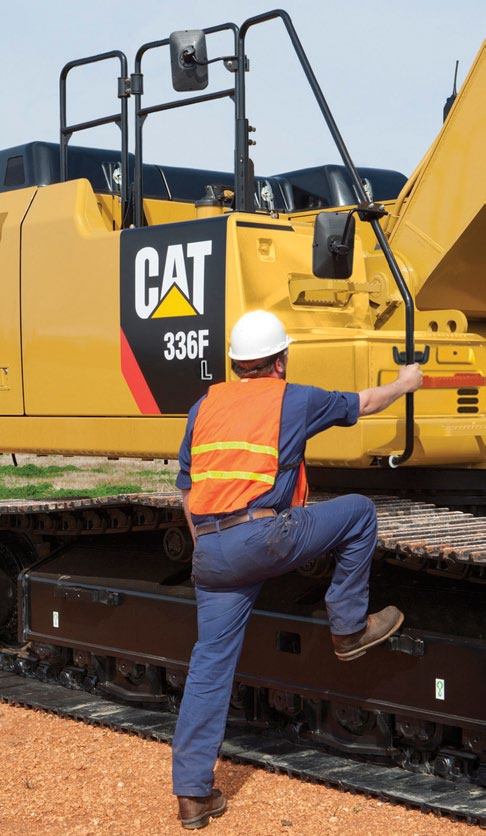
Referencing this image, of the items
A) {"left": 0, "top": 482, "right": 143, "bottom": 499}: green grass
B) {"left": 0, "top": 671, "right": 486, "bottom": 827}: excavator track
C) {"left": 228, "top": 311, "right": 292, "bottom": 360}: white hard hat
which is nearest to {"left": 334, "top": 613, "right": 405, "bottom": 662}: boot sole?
{"left": 0, "top": 671, "right": 486, "bottom": 827}: excavator track

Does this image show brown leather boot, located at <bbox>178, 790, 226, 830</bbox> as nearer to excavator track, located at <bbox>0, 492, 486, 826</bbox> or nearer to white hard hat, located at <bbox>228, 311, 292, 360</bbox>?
excavator track, located at <bbox>0, 492, 486, 826</bbox>

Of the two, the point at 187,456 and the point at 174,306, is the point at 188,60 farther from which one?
the point at 187,456

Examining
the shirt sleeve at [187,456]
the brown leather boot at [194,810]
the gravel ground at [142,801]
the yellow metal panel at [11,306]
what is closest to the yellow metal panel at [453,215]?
the shirt sleeve at [187,456]

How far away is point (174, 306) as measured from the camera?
21.5 ft

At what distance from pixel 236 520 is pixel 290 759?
156cm

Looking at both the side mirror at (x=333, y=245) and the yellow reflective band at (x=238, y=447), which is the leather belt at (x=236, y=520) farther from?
the side mirror at (x=333, y=245)

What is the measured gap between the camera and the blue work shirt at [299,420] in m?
5.38

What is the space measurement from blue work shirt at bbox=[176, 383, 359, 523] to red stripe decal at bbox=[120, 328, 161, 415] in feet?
4.38

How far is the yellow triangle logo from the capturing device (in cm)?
650

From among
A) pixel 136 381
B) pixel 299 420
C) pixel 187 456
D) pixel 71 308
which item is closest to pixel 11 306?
pixel 71 308

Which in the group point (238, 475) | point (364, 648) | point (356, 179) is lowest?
point (364, 648)

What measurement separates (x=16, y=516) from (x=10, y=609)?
66 cm

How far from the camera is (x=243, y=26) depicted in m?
6.52

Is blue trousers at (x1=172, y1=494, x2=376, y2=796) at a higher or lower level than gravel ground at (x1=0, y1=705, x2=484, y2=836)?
higher
